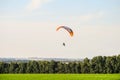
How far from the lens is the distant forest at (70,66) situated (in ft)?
267

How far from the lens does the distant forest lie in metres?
81.4

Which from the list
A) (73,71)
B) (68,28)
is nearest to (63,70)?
(73,71)

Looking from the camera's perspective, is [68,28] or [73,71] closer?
[68,28]

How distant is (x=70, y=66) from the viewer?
81.6m

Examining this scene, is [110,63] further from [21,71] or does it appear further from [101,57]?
[21,71]

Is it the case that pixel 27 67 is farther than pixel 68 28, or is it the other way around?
pixel 27 67

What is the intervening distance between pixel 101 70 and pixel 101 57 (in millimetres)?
4955

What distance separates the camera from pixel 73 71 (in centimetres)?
8156

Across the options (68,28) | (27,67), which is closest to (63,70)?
(27,67)

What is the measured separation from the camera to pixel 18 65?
85750mm

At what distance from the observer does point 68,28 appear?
1130 inches

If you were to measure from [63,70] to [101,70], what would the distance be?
903 centimetres

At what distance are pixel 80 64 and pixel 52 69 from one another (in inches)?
273

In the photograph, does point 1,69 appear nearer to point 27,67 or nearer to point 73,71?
point 27,67
